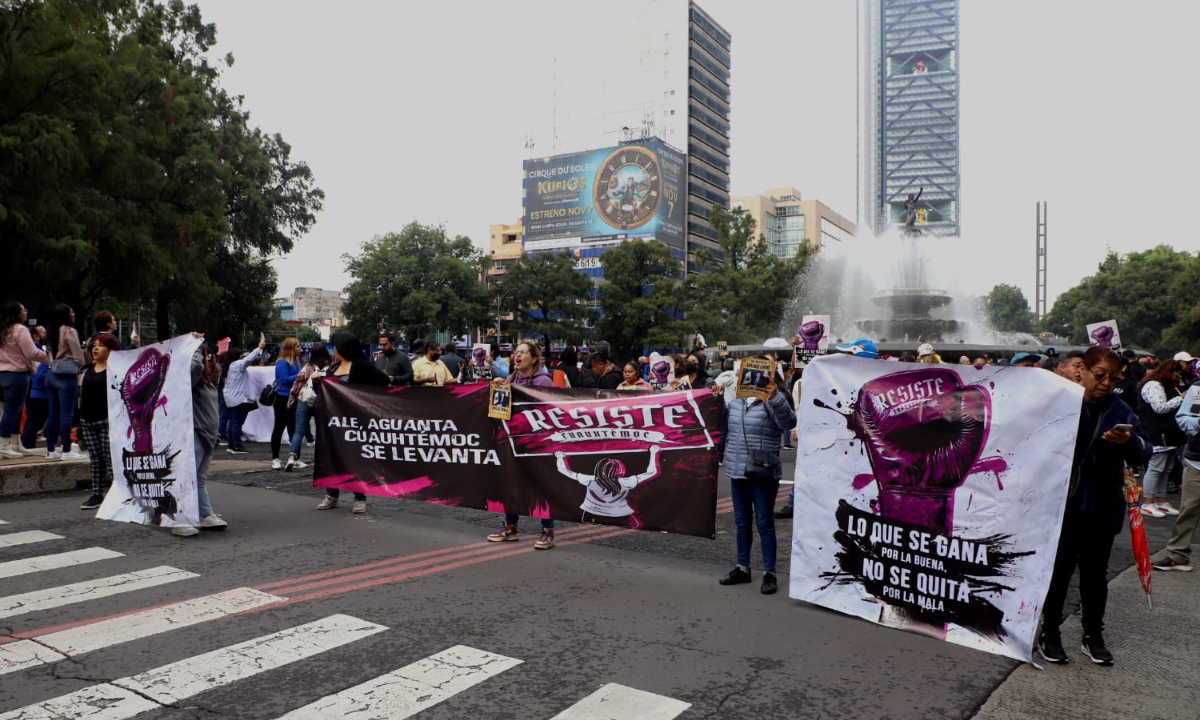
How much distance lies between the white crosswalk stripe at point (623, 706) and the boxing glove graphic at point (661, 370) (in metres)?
5.75

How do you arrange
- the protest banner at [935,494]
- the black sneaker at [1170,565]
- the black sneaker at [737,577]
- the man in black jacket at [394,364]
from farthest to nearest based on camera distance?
the man in black jacket at [394,364]
the black sneaker at [1170,565]
the black sneaker at [737,577]
the protest banner at [935,494]

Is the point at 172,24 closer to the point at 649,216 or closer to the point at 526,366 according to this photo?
the point at 526,366

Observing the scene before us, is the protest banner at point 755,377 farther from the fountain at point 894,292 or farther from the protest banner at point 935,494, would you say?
the fountain at point 894,292

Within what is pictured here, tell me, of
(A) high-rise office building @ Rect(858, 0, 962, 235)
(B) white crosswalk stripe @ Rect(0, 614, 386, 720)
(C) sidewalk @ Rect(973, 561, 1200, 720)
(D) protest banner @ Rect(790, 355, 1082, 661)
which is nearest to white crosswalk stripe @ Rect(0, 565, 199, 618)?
(B) white crosswalk stripe @ Rect(0, 614, 386, 720)

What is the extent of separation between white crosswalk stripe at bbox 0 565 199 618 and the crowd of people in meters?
1.40

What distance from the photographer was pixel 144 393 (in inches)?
317

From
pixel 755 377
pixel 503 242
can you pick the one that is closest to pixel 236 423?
pixel 755 377

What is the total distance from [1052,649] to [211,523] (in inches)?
269

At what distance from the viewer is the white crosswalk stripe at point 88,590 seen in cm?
543

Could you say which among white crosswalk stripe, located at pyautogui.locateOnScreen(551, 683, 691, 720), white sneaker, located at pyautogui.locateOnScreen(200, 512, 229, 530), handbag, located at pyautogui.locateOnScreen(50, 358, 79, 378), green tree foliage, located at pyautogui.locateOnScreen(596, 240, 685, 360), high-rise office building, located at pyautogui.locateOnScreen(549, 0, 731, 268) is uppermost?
high-rise office building, located at pyautogui.locateOnScreen(549, 0, 731, 268)

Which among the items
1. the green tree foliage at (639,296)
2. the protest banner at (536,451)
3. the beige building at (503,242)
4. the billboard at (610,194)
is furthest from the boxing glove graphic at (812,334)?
the beige building at (503,242)

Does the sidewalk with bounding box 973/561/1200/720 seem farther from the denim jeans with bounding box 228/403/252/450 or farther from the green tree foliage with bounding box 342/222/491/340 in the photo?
the green tree foliage with bounding box 342/222/491/340

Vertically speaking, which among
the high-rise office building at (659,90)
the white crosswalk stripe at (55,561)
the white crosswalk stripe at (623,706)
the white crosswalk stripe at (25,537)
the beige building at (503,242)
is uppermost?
the high-rise office building at (659,90)

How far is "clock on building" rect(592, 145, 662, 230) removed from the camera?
94188mm
